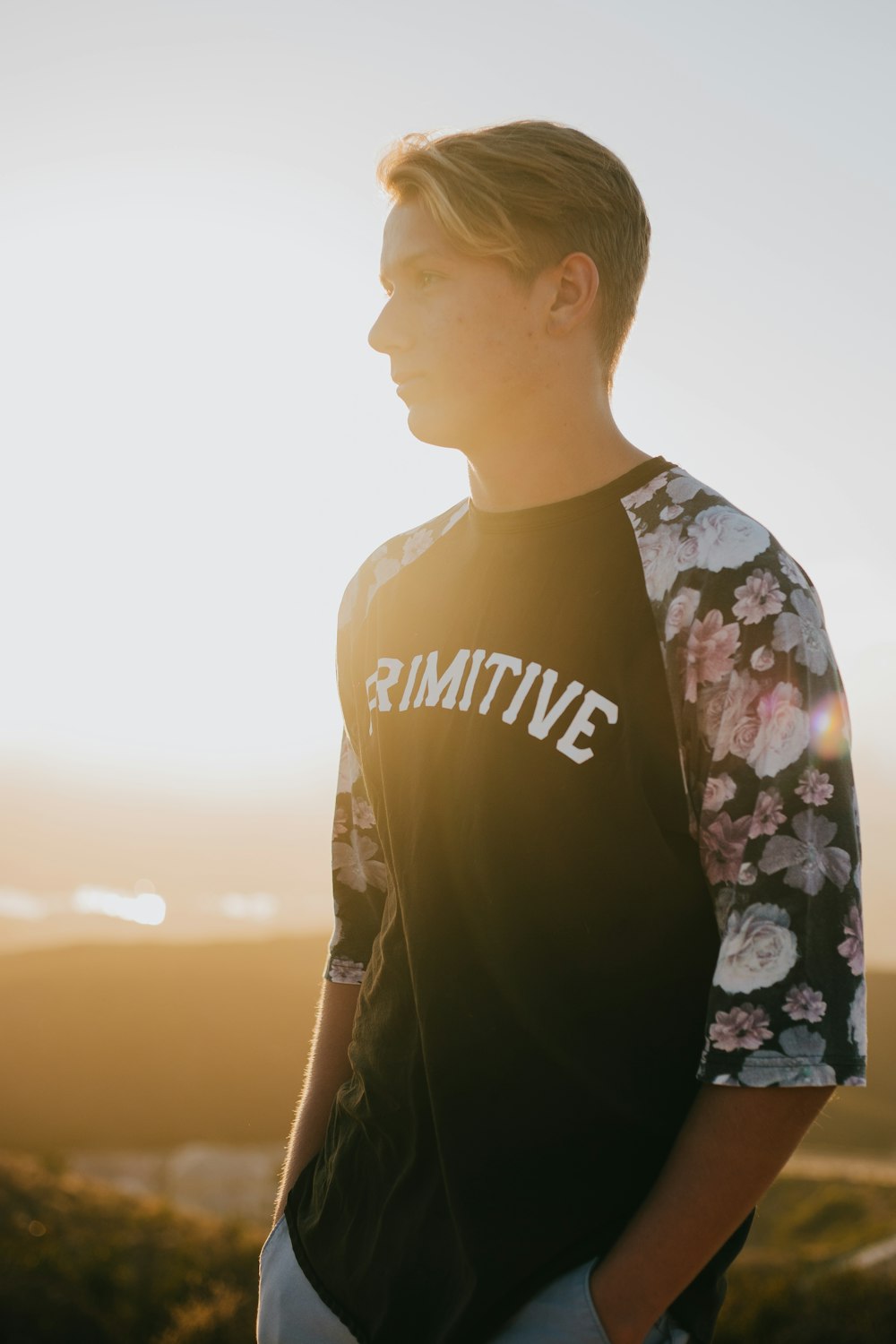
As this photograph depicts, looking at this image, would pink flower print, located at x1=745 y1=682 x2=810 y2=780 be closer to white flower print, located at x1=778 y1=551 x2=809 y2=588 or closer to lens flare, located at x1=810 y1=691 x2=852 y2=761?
lens flare, located at x1=810 y1=691 x2=852 y2=761

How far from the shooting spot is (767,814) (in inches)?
64.9

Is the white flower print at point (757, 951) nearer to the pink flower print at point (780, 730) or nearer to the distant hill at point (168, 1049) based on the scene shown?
the pink flower print at point (780, 730)

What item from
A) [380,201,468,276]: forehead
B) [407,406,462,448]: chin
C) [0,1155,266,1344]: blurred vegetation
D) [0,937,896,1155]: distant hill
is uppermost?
[380,201,468,276]: forehead

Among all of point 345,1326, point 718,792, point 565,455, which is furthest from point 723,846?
point 345,1326

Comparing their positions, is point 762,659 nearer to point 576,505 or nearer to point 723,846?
point 723,846

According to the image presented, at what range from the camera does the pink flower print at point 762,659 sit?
5.52 ft

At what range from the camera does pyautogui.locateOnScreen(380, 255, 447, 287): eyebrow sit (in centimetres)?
214

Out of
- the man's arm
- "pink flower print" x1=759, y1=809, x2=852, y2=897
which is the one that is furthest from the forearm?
the man's arm

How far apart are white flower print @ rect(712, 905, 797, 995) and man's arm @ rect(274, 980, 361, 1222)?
1100mm

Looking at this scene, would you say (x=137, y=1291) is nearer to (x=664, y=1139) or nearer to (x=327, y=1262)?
(x=327, y=1262)

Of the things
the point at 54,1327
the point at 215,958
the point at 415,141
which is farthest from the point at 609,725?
the point at 215,958

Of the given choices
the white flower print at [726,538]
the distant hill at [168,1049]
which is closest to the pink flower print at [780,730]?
the white flower print at [726,538]

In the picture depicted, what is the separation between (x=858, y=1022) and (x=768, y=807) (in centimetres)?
34

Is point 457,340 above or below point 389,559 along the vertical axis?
above
